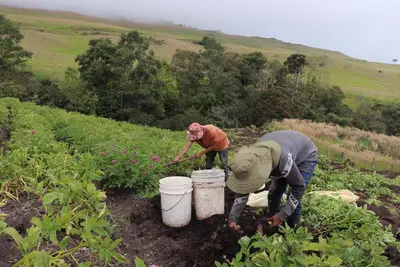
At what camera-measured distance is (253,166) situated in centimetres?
327

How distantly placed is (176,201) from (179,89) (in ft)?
112

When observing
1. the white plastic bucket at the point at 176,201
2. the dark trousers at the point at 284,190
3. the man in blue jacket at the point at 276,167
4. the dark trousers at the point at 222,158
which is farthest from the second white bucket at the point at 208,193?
the dark trousers at the point at 222,158

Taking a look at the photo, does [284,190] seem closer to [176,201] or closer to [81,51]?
[176,201]

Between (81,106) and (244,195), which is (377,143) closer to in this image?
(244,195)

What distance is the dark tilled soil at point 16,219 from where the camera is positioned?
9.08ft

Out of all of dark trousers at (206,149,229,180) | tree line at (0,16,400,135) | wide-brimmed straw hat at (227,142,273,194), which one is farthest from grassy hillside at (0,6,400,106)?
wide-brimmed straw hat at (227,142,273,194)

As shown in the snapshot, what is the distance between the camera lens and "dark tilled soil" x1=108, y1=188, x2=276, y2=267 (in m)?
3.74

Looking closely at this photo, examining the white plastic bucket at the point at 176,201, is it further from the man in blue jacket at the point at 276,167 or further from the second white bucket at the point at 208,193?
the man in blue jacket at the point at 276,167

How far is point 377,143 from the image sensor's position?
1928cm

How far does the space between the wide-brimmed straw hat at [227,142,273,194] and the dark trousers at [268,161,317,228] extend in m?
0.81

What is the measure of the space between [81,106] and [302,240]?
2844cm

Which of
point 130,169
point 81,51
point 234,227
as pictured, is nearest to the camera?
point 234,227

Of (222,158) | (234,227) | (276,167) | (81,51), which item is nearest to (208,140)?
(222,158)

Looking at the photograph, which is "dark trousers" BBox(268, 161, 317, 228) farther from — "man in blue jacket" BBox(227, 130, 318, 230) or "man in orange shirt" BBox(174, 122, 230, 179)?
"man in orange shirt" BBox(174, 122, 230, 179)
